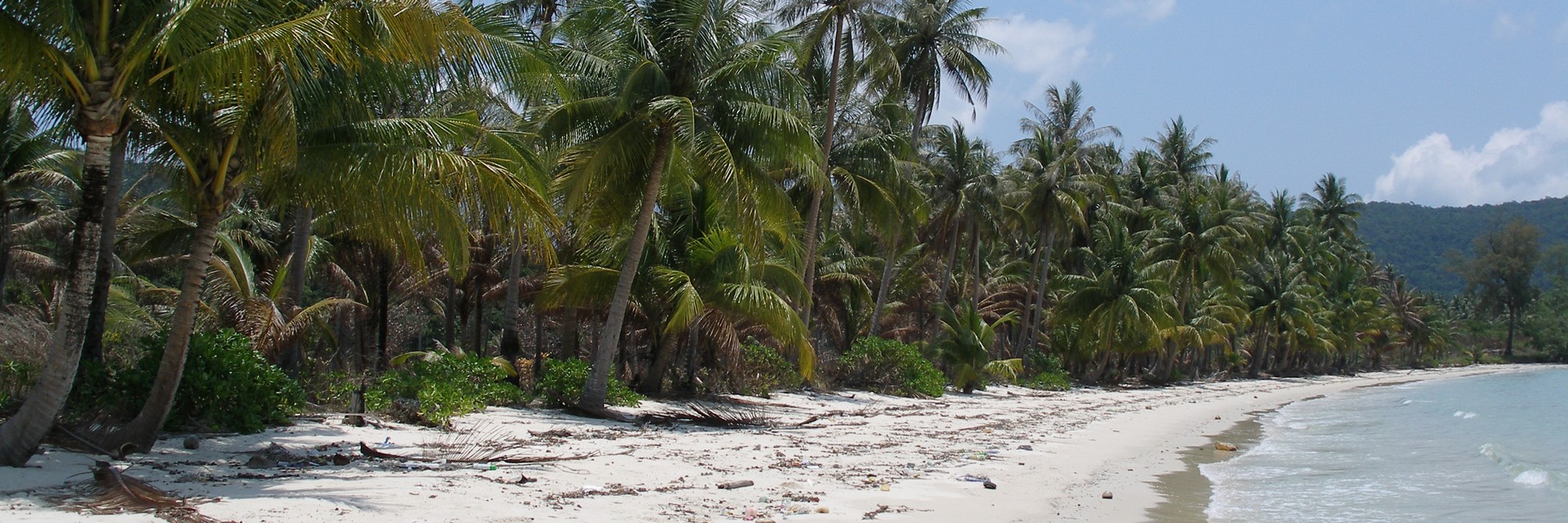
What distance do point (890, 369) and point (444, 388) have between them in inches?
527

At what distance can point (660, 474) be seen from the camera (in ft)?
29.3

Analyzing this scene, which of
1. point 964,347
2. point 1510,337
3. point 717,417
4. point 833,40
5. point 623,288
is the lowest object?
point 717,417

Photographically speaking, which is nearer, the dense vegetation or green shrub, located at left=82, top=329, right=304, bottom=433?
the dense vegetation

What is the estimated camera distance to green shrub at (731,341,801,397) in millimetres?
18922

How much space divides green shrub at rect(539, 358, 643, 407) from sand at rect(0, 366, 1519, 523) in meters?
0.42

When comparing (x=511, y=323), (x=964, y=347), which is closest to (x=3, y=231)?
(x=511, y=323)

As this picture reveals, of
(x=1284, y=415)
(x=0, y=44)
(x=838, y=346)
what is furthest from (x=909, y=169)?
(x=0, y=44)

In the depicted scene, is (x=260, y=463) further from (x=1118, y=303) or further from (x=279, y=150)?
(x=1118, y=303)

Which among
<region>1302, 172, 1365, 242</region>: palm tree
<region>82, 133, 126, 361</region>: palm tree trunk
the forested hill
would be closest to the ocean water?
<region>82, 133, 126, 361</region>: palm tree trunk

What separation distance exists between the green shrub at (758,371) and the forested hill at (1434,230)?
17074 centimetres

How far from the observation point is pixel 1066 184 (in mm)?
34531

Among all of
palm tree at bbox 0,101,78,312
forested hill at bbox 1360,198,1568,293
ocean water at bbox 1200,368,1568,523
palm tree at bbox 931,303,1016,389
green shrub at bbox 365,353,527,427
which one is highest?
forested hill at bbox 1360,198,1568,293

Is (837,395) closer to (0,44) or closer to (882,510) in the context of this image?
(882,510)

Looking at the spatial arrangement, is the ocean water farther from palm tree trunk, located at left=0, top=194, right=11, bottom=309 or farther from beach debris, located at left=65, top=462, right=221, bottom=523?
palm tree trunk, located at left=0, top=194, right=11, bottom=309
